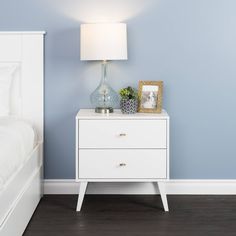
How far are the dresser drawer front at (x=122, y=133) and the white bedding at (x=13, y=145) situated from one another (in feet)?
1.18

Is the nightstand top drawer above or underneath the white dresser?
above

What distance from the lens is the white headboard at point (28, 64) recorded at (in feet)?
11.1

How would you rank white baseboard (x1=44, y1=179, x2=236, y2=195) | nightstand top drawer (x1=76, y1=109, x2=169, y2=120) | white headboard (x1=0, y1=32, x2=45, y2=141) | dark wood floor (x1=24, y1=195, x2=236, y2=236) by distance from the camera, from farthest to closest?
white baseboard (x1=44, y1=179, x2=236, y2=195)
white headboard (x1=0, y1=32, x2=45, y2=141)
nightstand top drawer (x1=76, y1=109, x2=169, y2=120)
dark wood floor (x1=24, y1=195, x2=236, y2=236)

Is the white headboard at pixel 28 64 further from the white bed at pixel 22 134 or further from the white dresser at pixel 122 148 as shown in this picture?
the white dresser at pixel 122 148

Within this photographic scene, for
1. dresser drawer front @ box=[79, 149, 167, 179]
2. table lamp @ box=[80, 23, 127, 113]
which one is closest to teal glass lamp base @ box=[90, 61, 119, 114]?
table lamp @ box=[80, 23, 127, 113]

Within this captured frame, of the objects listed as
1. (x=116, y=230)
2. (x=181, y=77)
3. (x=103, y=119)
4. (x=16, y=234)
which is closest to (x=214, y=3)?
(x=181, y=77)

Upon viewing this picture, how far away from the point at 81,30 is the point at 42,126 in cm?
78

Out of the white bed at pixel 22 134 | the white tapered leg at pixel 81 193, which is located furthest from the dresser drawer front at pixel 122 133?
the white bed at pixel 22 134

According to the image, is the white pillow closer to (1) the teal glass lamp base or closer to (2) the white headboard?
(2) the white headboard

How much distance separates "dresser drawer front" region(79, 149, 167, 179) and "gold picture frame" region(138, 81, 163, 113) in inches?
13.8

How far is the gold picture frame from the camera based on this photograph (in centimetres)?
330

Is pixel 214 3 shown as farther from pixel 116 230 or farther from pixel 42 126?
pixel 116 230

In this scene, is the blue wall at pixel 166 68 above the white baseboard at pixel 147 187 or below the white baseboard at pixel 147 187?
above

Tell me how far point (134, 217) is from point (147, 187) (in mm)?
523
